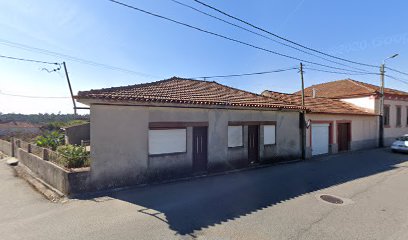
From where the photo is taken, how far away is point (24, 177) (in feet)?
37.5

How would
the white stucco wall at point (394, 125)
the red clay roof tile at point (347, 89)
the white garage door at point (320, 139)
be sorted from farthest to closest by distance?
the white stucco wall at point (394, 125)
the red clay roof tile at point (347, 89)
the white garage door at point (320, 139)

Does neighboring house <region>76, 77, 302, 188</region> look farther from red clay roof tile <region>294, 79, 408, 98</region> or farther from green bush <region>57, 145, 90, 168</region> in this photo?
red clay roof tile <region>294, 79, 408, 98</region>

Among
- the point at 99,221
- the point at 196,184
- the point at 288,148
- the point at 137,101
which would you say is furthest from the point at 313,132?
the point at 99,221

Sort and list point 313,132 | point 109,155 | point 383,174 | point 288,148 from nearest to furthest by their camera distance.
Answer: point 109,155
point 383,174
point 288,148
point 313,132

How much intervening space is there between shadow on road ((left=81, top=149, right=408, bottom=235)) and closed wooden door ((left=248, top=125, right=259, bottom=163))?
3.01 feet

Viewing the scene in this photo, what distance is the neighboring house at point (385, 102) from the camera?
2160 cm

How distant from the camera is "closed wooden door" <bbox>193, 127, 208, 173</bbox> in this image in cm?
1045

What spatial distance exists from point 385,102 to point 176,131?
21401mm

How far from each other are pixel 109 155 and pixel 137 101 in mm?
1987

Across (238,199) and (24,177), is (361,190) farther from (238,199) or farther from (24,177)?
(24,177)

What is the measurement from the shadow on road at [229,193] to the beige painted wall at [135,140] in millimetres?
819

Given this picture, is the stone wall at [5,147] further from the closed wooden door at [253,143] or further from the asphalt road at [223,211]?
the closed wooden door at [253,143]

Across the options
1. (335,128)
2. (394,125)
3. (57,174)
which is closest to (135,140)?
(57,174)

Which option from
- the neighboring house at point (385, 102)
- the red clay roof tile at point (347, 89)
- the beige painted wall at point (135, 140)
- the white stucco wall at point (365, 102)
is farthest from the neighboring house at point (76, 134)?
the white stucco wall at point (365, 102)
